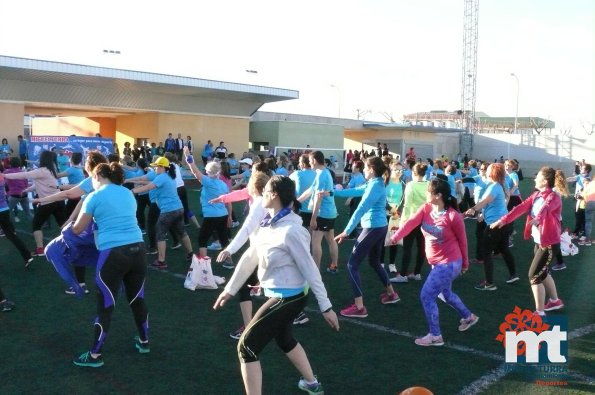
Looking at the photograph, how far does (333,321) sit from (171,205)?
555 centimetres

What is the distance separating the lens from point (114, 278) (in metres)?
5.09

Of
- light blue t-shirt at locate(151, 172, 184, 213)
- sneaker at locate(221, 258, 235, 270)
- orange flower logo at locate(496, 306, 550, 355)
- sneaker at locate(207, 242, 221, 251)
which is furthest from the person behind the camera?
sneaker at locate(207, 242, 221, 251)

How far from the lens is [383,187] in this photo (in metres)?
6.89

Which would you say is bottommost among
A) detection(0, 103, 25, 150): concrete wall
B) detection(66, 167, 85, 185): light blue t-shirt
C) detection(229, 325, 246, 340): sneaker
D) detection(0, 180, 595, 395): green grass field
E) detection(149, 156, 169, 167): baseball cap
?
detection(0, 180, 595, 395): green grass field

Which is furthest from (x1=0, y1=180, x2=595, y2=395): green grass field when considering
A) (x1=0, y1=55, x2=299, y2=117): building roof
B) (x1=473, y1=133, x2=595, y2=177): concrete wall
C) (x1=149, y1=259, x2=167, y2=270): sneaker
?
(x1=473, y1=133, x2=595, y2=177): concrete wall

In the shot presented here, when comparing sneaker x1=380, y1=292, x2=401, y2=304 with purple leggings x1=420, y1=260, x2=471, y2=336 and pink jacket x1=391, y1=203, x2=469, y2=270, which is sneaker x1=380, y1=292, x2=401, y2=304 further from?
pink jacket x1=391, y1=203, x2=469, y2=270

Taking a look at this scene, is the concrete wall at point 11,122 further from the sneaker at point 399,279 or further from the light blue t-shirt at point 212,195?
the sneaker at point 399,279

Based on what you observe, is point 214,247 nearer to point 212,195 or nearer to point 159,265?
point 159,265

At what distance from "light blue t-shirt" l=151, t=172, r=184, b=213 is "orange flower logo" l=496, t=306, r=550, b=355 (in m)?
5.09

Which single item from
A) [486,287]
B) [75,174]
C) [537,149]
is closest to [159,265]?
[75,174]

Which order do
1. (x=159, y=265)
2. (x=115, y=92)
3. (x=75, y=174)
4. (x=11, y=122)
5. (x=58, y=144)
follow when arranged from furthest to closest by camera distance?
(x=115, y=92), (x=11, y=122), (x=58, y=144), (x=75, y=174), (x=159, y=265)

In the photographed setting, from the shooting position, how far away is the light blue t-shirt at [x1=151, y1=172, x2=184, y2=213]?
893 cm

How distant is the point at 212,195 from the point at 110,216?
12.3 feet

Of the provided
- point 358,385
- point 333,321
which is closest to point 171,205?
point 358,385
